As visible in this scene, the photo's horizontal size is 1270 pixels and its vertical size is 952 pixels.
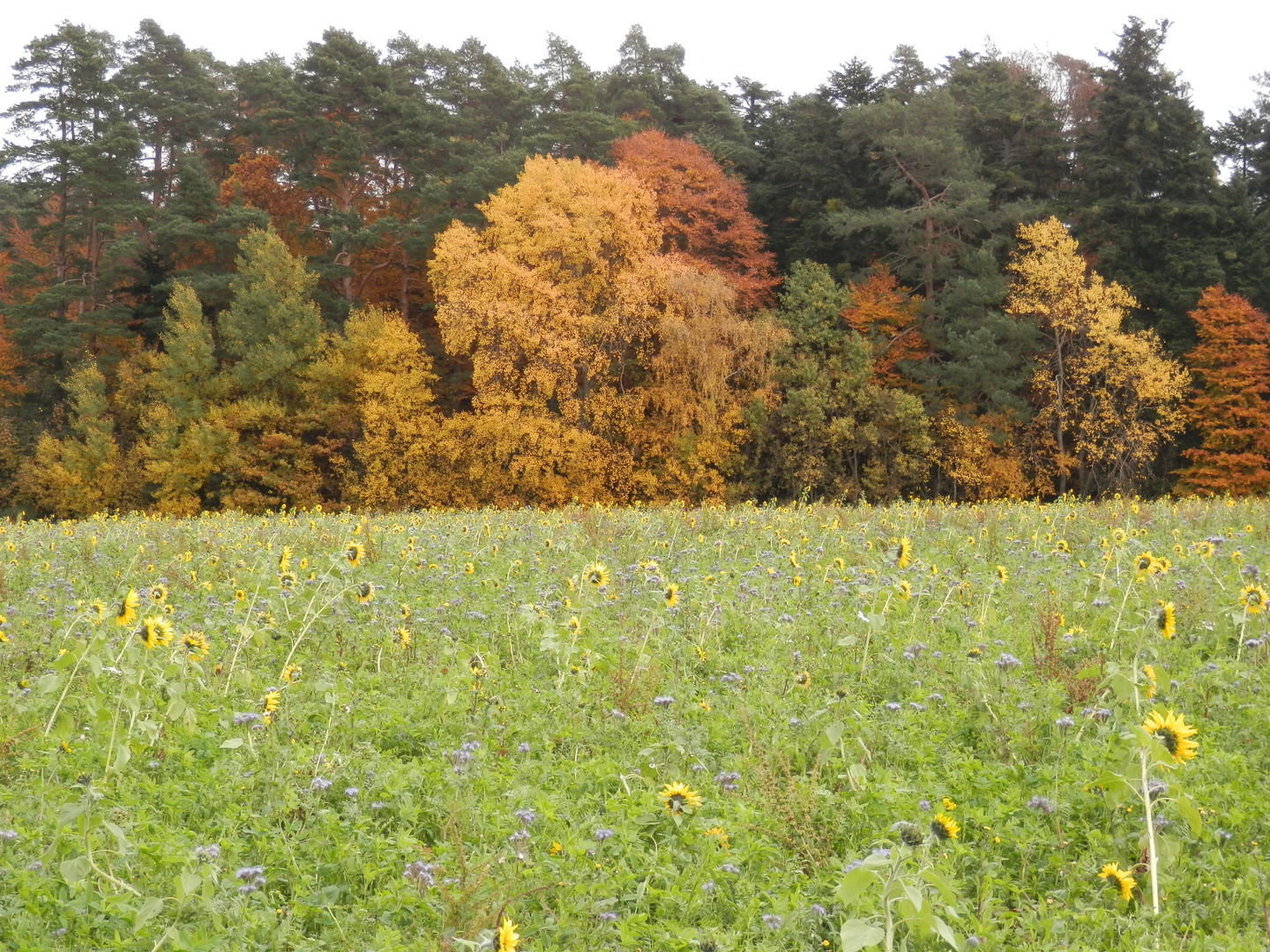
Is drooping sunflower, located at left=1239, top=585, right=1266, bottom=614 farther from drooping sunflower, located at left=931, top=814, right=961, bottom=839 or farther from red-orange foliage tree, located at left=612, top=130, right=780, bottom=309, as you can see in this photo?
red-orange foliage tree, located at left=612, top=130, right=780, bottom=309

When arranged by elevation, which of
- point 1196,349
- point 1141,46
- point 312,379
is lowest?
point 312,379

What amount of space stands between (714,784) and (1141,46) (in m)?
32.1

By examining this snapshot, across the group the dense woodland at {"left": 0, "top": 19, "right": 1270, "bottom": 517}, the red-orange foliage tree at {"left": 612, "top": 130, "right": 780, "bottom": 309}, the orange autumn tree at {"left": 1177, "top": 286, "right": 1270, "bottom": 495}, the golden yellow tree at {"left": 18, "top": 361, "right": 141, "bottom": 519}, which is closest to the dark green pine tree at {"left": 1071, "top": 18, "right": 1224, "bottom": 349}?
the dense woodland at {"left": 0, "top": 19, "right": 1270, "bottom": 517}

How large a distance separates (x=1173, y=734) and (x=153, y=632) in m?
2.88

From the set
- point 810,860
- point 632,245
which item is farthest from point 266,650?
point 632,245

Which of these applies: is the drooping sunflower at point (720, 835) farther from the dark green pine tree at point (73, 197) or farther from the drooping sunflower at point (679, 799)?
the dark green pine tree at point (73, 197)

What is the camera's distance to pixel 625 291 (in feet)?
82.7

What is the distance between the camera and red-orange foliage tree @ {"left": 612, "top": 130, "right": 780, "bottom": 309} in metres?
29.3

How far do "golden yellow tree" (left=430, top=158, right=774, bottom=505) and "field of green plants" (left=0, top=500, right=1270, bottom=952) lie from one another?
18660 millimetres

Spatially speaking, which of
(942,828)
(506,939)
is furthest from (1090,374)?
→ (506,939)

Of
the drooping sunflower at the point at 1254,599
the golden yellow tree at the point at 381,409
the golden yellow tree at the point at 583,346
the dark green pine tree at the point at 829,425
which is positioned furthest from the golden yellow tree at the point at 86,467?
the drooping sunflower at the point at 1254,599

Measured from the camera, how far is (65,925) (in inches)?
105

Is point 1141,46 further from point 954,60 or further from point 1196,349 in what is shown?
point 1196,349

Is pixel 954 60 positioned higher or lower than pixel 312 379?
higher
